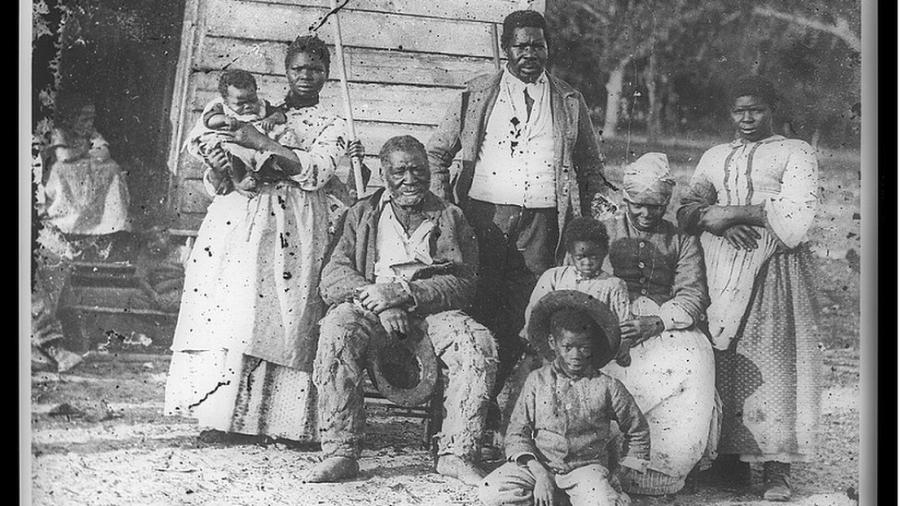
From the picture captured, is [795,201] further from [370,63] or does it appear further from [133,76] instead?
[133,76]

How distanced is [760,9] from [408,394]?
4.52 feet

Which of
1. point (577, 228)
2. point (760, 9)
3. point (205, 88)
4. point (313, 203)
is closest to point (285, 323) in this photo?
point (313, 203)

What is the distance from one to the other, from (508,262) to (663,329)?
44 cm

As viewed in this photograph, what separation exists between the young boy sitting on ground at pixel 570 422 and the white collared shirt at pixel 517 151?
278mm

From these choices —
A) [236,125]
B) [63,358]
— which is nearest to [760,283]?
[236,125]

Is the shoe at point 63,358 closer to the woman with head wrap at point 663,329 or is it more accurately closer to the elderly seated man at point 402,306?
the elderly seated man at point 402,306

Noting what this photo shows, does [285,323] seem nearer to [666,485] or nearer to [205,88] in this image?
[205,88]

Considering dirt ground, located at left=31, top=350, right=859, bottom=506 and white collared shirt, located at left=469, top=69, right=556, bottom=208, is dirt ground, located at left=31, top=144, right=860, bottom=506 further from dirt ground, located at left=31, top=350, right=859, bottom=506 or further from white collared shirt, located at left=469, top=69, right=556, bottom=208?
white collared shirt, located at left=469, top=69, right=556, bottom=208

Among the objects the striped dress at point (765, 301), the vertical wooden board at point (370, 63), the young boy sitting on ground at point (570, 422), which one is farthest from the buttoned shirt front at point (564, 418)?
the vertical wooden board at point (370, 63)

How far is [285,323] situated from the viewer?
226cm

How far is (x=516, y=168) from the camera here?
235cm

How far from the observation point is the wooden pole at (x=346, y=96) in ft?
7.55
